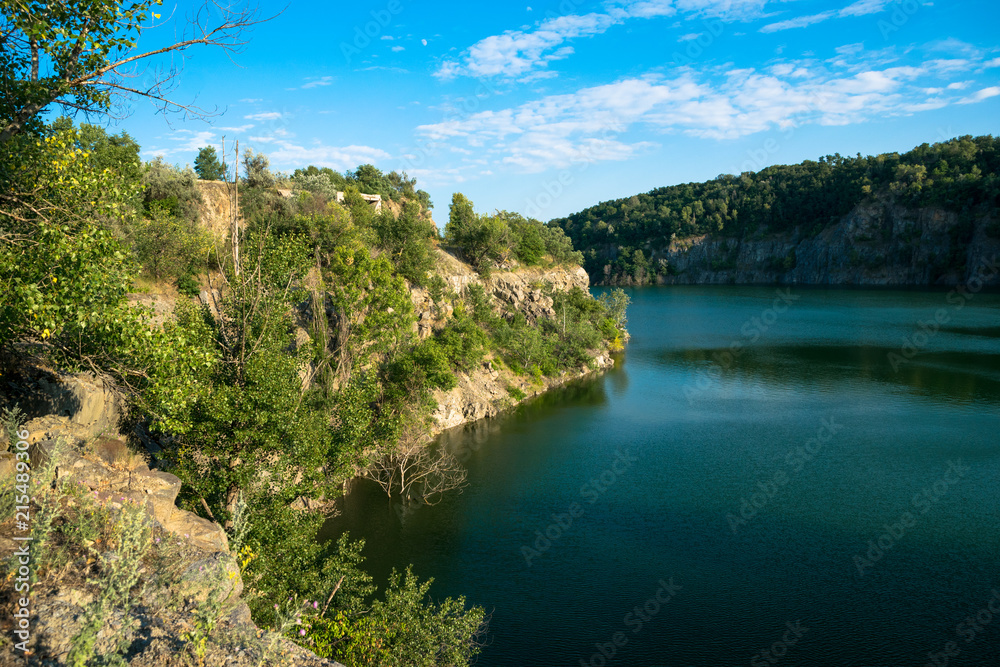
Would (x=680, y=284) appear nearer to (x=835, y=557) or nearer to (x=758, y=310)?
(x=758, y=310)

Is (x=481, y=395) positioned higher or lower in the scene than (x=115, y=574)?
lower

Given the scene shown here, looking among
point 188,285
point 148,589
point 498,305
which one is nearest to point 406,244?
point 498,305

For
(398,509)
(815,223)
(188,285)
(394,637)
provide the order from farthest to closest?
1. (815,223)
2. (188,285)
3. (398,509)
4. (394,637)

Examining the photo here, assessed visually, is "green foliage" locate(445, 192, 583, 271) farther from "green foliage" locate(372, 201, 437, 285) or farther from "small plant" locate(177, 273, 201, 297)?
"small plant" locate(177, 273, 201, 297)

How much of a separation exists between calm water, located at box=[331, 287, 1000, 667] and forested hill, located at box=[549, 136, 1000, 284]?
91.6 metres

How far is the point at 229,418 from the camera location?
49.6ft

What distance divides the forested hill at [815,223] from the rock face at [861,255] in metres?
0.23

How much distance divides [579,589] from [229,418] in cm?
1202

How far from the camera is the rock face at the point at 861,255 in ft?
369

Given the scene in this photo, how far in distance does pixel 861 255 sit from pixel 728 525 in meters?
132

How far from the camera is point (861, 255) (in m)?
130

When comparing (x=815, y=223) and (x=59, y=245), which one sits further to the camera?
(x=815, y=223)

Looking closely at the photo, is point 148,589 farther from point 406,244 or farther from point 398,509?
point 406,244

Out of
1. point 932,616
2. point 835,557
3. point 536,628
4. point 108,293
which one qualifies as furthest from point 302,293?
point 932,616
